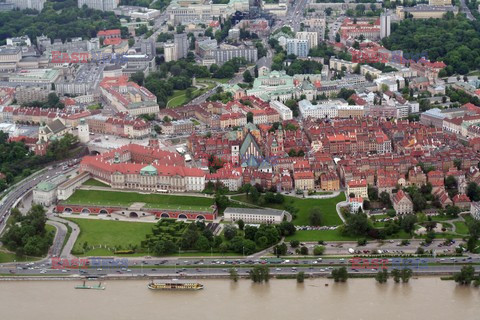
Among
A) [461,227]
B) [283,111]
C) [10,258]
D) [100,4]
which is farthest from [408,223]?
[100,4]

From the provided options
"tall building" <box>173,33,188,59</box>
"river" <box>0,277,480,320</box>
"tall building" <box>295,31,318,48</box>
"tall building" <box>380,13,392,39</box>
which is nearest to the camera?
"river" <box>0,277,480,320</box>

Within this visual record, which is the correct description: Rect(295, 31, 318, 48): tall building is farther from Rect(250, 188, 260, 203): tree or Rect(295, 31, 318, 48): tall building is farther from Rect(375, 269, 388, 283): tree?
Rect(375, 269, 388, 283): tree

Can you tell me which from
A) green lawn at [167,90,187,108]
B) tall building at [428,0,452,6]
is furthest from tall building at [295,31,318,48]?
tall building at [428,0,452,6]

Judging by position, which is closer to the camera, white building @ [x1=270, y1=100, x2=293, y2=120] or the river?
the river

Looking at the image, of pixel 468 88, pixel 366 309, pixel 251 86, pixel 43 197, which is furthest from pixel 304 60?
pixel 366 309

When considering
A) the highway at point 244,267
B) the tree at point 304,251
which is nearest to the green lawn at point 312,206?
the tree at point 304,251

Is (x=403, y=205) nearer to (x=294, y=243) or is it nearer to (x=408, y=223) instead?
(x=408, y=223)

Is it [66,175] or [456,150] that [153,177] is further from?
[456,150]
